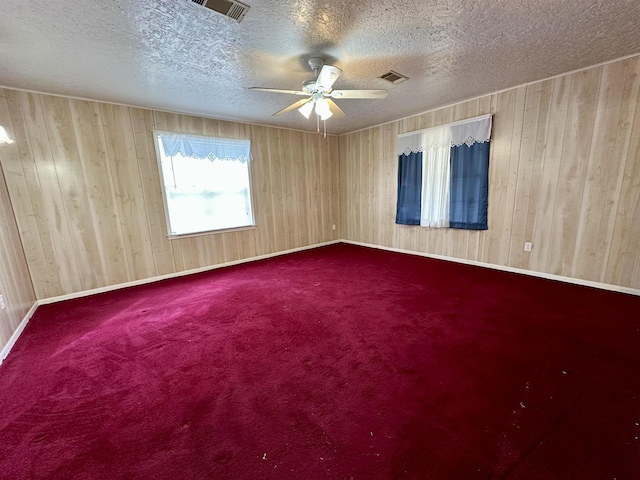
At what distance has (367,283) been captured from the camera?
10.9 ft

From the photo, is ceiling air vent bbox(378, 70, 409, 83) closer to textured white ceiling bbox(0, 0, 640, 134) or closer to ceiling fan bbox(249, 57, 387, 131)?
textured white ceiling bbox(0, 0, 640, 134)

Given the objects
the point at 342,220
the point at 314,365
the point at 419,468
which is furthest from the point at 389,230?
the point at 419,468

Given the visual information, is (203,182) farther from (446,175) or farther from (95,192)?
(446,175)

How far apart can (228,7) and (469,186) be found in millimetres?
3480

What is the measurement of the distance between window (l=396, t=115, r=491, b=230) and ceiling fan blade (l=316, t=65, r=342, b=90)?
2.39 metres

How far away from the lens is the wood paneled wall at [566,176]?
2.63m

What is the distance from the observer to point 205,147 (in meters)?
3.90

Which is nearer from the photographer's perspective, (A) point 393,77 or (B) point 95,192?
(A) point 393,77

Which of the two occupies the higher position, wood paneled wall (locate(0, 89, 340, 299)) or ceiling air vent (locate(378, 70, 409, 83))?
ceiling air vent (locate(378, 70, 409, 83))

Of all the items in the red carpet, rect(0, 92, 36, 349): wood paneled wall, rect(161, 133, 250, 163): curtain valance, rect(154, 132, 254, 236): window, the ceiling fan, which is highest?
the ceiling fan

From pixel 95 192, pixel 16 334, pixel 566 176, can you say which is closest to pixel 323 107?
pixel 566 176

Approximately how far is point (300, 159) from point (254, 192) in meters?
1.17

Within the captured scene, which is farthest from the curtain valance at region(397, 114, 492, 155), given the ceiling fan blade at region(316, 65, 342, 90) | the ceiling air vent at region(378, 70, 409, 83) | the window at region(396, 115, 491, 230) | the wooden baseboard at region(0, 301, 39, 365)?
the wooden baseboard at region(0, 301, 39, 365)

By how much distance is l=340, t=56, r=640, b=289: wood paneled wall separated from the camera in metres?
2.63
